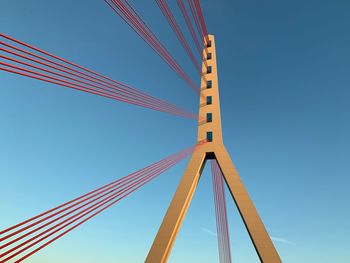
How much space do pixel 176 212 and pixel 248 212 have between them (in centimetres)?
221

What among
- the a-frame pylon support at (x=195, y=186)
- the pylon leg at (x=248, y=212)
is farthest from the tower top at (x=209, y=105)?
the pylon leg at (x=248, y=212)

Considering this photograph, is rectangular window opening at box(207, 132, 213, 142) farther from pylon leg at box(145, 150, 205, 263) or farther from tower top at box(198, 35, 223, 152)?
pylon leg at box(145, 150, 205, 263)

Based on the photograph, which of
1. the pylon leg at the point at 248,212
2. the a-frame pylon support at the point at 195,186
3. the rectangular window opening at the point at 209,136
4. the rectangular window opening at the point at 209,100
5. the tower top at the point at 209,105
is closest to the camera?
the pylon leg at the point at 248,212

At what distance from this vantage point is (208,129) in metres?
9.83

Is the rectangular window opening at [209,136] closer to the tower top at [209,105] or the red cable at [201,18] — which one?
the tower top at [209,105]

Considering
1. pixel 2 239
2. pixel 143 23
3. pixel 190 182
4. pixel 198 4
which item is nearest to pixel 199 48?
pixel 198 4

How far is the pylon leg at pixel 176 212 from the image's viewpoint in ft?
21.9

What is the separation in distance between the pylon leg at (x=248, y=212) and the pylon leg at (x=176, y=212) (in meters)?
0.89

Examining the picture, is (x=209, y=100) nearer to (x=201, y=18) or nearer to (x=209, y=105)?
(x=209, y=105)

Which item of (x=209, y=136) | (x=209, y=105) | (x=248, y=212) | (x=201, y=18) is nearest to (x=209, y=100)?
(x=209, y=105)

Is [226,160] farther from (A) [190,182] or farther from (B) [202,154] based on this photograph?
(A) [190,182]

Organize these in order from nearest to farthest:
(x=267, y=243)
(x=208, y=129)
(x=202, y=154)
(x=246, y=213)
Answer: (x=267, y=243)
(x=246, y=213)
(x=202, y=154)
(x=208, y=129)

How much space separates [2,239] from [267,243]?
6.18 meters

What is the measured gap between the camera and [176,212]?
7.47m
